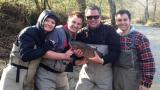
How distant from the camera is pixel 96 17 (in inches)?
203

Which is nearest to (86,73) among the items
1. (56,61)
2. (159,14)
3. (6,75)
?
(56,61)

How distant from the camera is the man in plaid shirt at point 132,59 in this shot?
515 centimetres

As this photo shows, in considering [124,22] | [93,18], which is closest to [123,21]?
[124,22]

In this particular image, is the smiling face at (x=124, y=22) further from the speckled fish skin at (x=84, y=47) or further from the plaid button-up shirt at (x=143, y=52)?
the speckled fish skin at (x=84, y=47)

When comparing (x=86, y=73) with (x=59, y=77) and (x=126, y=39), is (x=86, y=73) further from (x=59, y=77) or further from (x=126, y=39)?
(x=126, y=39)

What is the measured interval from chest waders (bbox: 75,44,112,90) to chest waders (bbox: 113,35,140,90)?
116mm

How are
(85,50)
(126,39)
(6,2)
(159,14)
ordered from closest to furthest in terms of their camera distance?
(85,50) < (126,39) < (6,2) < (159,14)

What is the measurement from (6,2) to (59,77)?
24.6 feet

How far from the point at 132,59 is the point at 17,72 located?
5.31ft

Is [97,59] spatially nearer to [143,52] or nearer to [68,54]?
[68,54]

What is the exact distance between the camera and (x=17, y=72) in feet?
16.2

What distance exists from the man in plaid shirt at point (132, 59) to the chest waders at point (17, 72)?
1.24m

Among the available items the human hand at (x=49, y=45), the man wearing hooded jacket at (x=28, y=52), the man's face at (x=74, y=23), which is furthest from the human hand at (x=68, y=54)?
the man's face at (x=74, y=23)

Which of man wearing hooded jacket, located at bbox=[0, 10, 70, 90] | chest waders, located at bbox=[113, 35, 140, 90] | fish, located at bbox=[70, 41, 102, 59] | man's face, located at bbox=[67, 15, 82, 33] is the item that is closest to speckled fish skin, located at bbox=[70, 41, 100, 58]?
fish, located at bbox=[70, 41, 102, 59]
